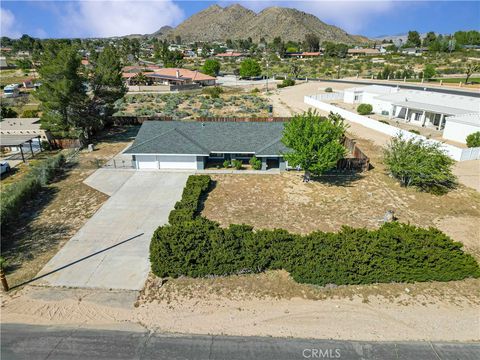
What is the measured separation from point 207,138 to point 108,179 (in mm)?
11440

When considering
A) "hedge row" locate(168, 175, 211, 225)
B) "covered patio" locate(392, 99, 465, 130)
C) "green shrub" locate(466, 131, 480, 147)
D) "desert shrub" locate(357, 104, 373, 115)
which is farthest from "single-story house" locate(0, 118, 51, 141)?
"covered patio" locate(392, 99, 465, 130)

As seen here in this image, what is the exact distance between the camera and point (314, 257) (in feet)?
62.3

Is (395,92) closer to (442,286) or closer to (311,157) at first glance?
(311,157)

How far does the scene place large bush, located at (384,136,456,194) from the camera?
29.6m

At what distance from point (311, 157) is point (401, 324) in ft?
54.5

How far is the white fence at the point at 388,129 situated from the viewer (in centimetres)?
3759

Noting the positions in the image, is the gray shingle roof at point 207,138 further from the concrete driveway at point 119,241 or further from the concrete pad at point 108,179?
the concrete driveway at point 119,241

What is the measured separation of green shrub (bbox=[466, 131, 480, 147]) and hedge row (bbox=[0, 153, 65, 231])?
160 ft

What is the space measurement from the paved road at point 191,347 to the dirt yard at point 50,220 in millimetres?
5731

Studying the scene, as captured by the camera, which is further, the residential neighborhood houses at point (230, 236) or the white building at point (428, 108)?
the white building at point (428, 108)

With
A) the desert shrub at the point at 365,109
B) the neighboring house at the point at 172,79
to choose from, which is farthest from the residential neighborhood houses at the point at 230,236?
the neighboring house at the point at 172,79

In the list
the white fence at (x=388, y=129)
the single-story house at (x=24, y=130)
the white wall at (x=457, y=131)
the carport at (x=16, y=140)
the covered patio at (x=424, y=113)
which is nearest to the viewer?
the carport at (x=16, y=140)

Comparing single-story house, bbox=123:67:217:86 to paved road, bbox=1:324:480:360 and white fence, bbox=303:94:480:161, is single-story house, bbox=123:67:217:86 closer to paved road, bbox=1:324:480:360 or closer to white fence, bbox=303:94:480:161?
white fence, bbox=303:94:480:161

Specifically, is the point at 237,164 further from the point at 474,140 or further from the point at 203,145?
the point at 474,140
